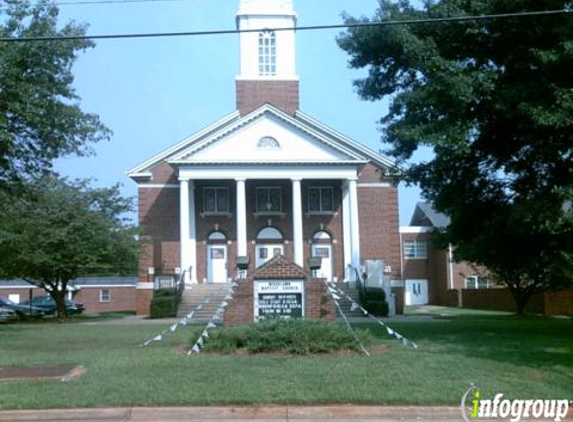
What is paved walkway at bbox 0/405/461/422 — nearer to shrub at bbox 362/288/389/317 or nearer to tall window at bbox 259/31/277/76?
shrub at bbox 362/288/389/317

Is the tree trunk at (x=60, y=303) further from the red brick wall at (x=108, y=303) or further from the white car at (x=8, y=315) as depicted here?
the red brick wall at (x=108, y=303)

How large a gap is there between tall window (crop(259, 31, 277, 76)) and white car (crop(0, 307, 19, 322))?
1853 cm

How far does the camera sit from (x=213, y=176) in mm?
38031

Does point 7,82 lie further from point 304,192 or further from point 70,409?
point 304,192

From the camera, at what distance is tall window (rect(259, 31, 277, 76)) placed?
4191cm

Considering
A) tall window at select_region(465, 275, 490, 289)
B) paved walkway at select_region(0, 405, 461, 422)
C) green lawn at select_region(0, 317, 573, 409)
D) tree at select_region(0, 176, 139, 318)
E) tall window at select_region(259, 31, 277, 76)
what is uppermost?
tall window at select_region(259, 31, 277, 76)

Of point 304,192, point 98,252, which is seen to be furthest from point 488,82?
point 304,192

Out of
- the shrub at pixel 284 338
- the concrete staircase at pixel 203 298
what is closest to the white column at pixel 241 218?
the concrete staircase at pixel 203 298

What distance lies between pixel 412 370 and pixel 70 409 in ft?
17.4

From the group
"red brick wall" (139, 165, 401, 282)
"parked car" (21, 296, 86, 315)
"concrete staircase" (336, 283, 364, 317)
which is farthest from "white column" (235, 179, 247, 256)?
"parked car" (21, 296, 86, 315)

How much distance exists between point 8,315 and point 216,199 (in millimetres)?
12276

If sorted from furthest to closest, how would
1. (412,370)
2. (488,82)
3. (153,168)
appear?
(153,168) < (488,82) < (412,370)

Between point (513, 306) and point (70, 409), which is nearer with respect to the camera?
point (70, 409)

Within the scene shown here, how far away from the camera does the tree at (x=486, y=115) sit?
16.1 m
